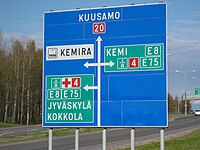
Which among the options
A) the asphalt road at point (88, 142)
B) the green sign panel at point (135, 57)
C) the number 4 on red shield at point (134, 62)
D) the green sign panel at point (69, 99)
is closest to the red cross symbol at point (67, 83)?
the green sign panel at point (69, 99)

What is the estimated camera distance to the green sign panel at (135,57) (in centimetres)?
955

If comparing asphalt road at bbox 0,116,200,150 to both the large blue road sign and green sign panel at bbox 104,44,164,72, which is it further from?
green sign panel at bbox 104,44,164,72

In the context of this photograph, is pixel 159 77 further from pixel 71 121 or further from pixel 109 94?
pixel 71 121

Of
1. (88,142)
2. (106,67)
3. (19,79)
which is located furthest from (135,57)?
(19,79)

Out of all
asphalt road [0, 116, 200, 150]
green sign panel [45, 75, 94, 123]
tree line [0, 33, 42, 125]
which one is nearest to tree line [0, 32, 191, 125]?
tree line [0, 33, 42, 125]

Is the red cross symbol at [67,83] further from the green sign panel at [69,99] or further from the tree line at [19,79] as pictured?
the tree line at [19,79]

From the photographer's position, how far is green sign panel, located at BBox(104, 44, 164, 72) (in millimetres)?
9555

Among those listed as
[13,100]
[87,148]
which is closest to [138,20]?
[87,148]

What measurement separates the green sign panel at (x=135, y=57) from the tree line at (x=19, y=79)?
54695 millimetres

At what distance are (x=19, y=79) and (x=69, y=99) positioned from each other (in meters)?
60.1

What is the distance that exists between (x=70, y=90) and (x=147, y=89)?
69.2 inches

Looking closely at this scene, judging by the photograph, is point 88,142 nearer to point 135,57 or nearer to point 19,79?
point 135,57

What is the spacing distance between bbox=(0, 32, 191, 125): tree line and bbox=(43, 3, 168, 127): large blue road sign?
177 ft

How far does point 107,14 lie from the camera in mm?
10125
